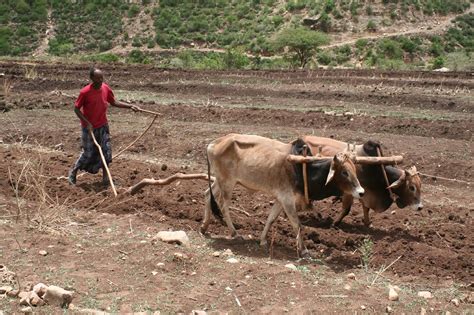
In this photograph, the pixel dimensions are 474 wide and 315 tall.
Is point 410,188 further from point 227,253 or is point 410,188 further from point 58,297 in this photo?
point 58,297

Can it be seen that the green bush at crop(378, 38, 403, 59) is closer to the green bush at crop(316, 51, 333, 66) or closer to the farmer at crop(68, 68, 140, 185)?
the green bush at crop(316, 51, 333, 66)

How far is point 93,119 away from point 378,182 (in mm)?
4235

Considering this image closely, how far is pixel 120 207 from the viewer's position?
9.25m

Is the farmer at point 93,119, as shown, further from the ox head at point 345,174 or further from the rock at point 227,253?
the ox head at point 345,174

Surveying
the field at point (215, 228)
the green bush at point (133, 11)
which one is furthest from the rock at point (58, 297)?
the green bush at point (133, 11)

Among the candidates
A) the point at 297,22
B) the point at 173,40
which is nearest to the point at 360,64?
the point at 297,22

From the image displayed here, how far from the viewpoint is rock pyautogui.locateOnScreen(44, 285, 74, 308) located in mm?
5918

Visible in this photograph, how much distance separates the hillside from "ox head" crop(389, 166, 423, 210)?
118 ft

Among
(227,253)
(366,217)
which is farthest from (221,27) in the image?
(227,253)

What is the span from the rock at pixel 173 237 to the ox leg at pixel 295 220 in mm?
1176

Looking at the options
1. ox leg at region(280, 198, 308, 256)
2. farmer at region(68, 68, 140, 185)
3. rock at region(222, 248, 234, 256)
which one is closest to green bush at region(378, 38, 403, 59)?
farmer at region(68, 68, 140, 185)

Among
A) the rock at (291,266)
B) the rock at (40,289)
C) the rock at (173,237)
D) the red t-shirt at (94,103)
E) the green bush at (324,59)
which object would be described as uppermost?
the red t-shirt at (94,103)

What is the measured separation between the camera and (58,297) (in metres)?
5.92

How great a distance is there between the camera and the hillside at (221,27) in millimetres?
47094
